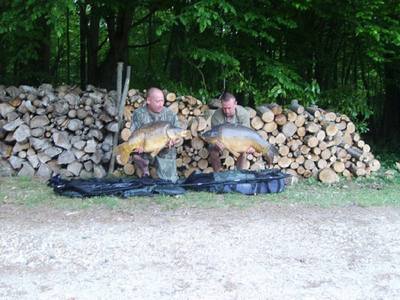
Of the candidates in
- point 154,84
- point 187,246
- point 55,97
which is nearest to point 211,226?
point 187,246

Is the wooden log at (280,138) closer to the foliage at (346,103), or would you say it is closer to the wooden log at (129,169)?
the foliage at (346,103)

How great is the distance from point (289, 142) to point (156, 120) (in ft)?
7.81

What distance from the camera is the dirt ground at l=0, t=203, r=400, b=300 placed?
381cm

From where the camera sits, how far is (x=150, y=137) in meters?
6.73

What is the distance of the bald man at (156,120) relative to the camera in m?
7.20

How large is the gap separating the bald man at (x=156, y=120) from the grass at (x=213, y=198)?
2.37 ft

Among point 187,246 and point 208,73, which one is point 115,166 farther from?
point 187,246

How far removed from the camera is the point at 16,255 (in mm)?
4473

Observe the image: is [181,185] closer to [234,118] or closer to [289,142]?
[234,118]

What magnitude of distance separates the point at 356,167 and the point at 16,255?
19.4ft

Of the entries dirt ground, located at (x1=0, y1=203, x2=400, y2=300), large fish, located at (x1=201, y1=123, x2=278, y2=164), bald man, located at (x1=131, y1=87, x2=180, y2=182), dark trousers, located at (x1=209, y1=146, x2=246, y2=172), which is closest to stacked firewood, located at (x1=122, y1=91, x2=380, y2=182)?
dark trousers, located at (x1=209, y1=146, x2=246, y2=172)

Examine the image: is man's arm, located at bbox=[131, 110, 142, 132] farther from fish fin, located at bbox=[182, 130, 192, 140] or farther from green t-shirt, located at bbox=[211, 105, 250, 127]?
green t-shirt, located at bbox=[211, 105, 250, 127]

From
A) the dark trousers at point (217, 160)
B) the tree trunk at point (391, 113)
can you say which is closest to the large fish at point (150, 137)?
the dark trousers at point (217, 160)

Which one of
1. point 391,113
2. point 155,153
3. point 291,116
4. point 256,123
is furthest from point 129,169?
point 391,113
